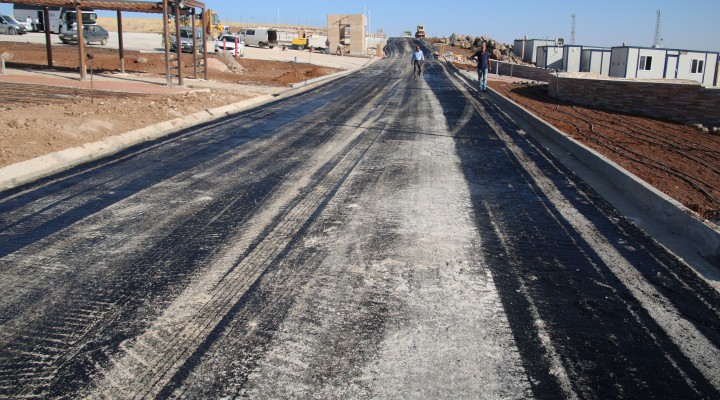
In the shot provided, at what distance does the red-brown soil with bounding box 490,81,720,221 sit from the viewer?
8.51m

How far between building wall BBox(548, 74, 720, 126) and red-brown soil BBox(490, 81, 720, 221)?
534 millimetres

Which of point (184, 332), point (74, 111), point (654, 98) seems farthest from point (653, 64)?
point (184, 332)

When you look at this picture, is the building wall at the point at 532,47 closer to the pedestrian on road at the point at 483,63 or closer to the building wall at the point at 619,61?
the building wall at the point at 619,61

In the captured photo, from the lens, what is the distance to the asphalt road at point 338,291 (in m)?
3.58

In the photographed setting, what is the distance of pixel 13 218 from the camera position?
641 centimetres

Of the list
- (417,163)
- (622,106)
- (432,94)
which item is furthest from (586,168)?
(432,94)

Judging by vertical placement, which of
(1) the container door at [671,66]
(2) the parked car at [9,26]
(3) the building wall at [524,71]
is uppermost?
(2) the parked car at [9,26]

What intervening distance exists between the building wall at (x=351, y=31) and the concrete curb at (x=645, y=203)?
5746cm

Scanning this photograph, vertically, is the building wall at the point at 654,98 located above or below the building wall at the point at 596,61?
below

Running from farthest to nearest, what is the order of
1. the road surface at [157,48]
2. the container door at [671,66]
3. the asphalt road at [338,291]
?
the container door at [671,66], the road surface at [157,48], the asphalt road at [338,291]

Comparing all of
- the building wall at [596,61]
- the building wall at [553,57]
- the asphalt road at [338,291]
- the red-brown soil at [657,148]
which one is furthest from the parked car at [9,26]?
→ the building wall at [596,61]

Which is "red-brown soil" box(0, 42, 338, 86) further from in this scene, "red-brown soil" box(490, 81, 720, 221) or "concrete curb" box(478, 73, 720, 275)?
"concrete curb" box(478, 73, 720, 275)

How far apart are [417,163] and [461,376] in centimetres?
637

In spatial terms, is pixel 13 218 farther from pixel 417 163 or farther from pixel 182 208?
pixel 417 163
